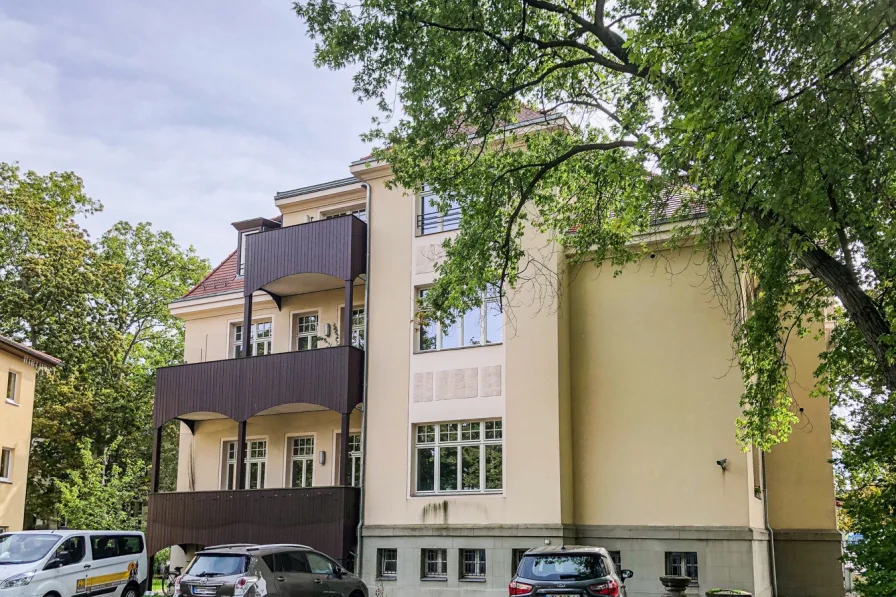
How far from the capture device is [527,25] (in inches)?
708

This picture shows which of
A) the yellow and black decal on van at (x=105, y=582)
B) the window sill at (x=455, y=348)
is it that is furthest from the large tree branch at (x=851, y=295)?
the yellow and black decal on van at (x=105, y=582)

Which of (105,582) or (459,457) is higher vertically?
(459,457)

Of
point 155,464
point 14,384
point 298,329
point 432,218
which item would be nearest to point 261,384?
point 298,329

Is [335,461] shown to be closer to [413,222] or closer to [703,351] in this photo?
[413,222]

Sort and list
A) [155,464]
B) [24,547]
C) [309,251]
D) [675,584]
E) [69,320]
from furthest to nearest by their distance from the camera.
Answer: [69,320] → [155,464] → [309,251] → [675,584] → [24,547]

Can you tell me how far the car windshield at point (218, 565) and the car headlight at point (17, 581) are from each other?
390 centimetres

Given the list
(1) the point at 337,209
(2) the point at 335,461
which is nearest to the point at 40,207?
(1) the point at 337,209

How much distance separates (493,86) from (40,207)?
31679 mm

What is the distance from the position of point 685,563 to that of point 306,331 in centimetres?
1281

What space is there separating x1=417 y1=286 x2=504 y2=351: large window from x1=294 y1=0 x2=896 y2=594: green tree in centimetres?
75

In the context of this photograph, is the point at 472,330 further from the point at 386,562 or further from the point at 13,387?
the point at 13,387

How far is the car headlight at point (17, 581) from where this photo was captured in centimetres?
1694

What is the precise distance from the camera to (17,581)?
17.1 m

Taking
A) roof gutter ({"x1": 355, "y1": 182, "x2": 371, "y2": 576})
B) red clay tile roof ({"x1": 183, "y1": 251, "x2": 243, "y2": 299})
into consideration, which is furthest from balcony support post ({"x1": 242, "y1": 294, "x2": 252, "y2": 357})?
roof gutter ({"x1": 355, "y1": 182, "x2": 371, "y2": 576})
